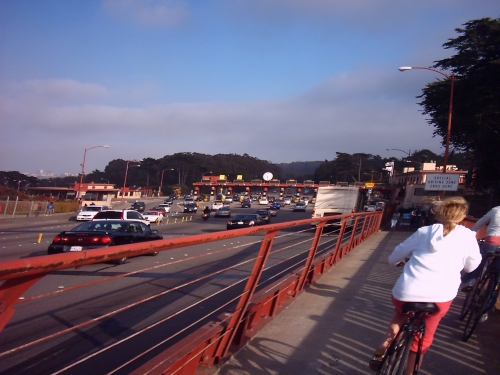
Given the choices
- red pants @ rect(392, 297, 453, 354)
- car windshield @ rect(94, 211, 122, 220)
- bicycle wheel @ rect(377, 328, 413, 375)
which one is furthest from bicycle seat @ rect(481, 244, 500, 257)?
car windshield @ rect(94, 211, 122, 220)

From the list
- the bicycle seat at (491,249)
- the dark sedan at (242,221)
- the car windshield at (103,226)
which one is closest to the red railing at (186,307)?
the bicycle seat at (491,249)

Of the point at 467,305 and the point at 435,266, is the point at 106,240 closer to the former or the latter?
the point at 467,305

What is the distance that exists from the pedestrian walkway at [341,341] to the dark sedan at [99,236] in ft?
20.7

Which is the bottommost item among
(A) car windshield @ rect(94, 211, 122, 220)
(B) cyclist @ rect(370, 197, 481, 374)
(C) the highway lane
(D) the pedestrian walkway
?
(A) car windshield @ rect(94, 211, 122, 220)

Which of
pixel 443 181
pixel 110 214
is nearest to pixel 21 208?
pixel 110 214

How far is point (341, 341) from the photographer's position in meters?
5.81

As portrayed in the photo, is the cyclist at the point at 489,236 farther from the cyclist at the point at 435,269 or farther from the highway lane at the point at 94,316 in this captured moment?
the highway lane at the point at 94,316

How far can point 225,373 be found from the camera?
15.3ft

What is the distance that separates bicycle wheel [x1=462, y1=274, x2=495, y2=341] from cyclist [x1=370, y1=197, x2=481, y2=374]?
2147mm

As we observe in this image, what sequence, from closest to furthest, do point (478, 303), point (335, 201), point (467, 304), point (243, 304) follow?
1. point (243, 304)
2. point (478, 303)
3. point (467, 304)
4. point (335, 201)

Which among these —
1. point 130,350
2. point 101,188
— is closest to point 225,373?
point 130,350

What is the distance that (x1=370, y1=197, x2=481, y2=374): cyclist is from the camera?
13.1 feet

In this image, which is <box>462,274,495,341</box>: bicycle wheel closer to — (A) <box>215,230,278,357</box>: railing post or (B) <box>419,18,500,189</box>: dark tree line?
(A) <box>215,230,278,357</box>: railing post

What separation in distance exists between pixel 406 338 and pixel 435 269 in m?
0.59
